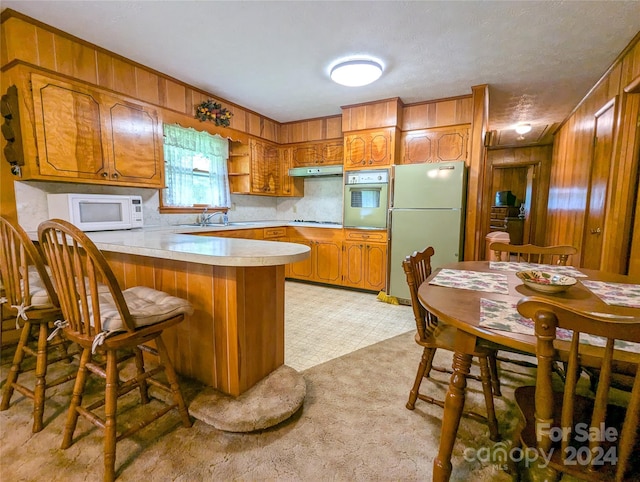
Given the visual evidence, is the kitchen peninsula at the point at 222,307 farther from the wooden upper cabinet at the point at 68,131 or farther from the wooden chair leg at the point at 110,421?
the wooden upper cabinet at the point at 68,131

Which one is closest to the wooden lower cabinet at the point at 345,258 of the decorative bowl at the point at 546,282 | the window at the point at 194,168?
the window at the point at 194,168

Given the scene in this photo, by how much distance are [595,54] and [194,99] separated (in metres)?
3.92

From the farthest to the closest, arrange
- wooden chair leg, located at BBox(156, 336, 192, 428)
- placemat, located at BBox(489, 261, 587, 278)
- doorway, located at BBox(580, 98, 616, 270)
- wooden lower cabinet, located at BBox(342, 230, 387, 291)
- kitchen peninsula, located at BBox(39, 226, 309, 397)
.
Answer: wooden lower cabinet, located at BBox(342, 230, 387, 291)
doorway, located at BBox(580, 98, 616, 270)
placemat, located at BBox(489, 261, 587, 278)
kitchen peninsula, located at BBox(39, 226, 309, 397)
wooden chair leg, located at BBox(156, 336, 192, 428)

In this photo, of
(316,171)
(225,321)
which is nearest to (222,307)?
(225,321)

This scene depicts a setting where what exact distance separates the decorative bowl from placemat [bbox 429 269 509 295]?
10cm

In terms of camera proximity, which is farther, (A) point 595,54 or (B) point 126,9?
(A) point 595,54

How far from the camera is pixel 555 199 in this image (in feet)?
16.7

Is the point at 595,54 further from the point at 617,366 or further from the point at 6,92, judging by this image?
the point at 6,92

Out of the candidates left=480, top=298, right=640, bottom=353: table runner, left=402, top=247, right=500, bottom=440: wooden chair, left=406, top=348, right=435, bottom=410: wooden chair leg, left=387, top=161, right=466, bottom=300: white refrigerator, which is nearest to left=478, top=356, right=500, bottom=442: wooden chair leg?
left=402, top=247, right=500, bottom=440: wooden chair

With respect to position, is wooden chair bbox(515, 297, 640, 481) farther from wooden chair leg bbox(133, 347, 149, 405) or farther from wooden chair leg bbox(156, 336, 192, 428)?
wooden chair leg bbox(133, 347, 149, 405)

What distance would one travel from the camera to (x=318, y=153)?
4520mm

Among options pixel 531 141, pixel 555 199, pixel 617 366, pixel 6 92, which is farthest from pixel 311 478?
pixel 531 141

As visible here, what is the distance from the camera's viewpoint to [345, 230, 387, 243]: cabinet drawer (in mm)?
3746

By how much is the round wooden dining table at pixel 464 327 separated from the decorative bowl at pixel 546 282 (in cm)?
3
